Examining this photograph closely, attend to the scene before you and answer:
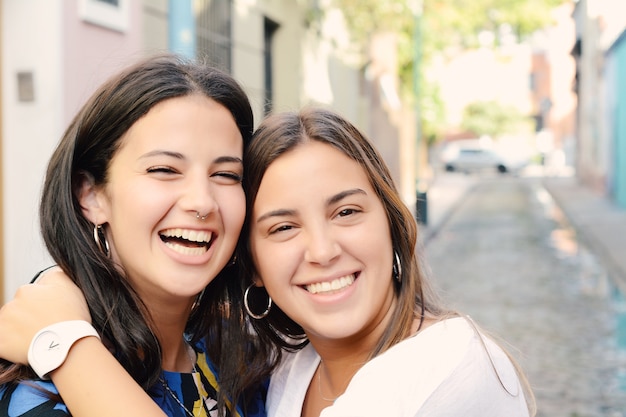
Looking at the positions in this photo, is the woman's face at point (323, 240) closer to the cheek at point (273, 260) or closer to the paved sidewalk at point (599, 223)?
the cheek at point (273, 260)

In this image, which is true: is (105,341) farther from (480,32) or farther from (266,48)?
(480,32)

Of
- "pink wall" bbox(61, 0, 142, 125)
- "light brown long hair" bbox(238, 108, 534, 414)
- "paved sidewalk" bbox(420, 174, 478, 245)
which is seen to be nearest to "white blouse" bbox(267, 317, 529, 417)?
"light brown long hair" bbox(238, 108, 534, 414)

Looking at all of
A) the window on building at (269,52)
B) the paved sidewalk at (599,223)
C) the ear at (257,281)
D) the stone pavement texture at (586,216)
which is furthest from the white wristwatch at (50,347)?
the window on building at (269,52)

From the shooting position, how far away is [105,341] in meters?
2.12

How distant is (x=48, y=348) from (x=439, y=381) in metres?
0.87

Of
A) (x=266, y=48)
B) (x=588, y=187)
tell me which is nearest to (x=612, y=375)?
(x=266, y=48)

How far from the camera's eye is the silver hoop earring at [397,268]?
2.41 meters

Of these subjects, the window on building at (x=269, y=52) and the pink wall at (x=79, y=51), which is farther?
the window on building at (x=269, y=52)

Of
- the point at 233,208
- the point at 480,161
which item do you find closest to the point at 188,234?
the point at 233,208

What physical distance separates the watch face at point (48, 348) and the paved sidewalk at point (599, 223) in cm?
934

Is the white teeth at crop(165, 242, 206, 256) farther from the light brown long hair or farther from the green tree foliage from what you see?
the green tree foliage

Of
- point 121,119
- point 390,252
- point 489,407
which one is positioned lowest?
point 489,407

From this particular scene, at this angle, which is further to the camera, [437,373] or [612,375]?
[612,375]

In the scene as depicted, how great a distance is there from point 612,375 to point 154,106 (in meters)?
5.23
